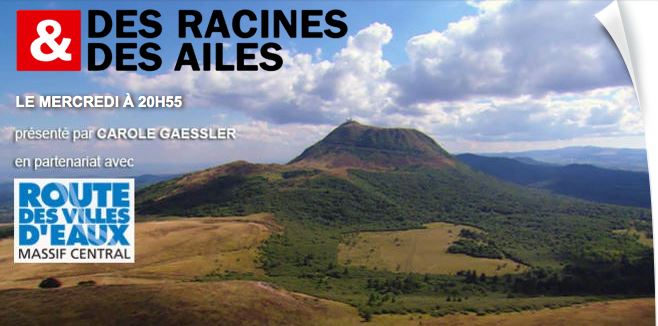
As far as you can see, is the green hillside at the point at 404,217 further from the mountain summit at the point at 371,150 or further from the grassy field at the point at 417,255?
the grassy field at the point at 417,255

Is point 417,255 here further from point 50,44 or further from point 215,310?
point 50,44

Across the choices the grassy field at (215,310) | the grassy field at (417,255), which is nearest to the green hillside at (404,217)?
the grassy field at (417,255)

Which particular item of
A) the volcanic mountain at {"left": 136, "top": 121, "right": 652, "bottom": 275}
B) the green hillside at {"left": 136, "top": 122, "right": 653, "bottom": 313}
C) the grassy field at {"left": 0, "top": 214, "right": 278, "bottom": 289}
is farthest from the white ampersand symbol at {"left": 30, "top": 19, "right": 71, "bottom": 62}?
the volcanic mountain at {"left": 136, "top": 121, "right": 652, "bottom": 275}

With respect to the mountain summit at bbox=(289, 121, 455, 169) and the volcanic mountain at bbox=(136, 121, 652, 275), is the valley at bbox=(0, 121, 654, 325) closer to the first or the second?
the volcanic mountain at bbox=(136, 121, 652, 275)

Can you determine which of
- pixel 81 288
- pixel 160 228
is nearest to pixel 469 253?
pixel 160 228

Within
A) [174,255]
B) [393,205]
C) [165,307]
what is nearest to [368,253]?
[393,205]

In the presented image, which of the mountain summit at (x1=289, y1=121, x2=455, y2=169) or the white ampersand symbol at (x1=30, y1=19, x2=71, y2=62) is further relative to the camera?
the mountain summit at (x1=289, y1=121, x2=455, y2=169)

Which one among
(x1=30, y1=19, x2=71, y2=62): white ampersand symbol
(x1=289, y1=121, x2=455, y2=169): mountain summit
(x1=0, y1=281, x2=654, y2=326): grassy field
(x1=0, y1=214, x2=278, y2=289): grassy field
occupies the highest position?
(x1=30, y1=19, x2=71, y2=62): white ampersand symbol
